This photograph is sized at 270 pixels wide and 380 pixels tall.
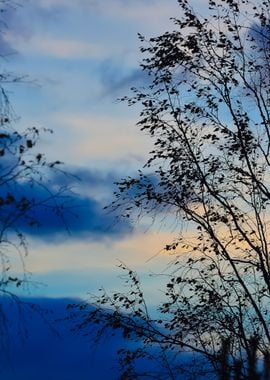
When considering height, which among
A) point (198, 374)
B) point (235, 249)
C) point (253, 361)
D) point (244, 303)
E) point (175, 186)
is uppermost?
point (175, 186)

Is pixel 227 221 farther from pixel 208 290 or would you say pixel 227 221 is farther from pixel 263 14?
pixel 263 14

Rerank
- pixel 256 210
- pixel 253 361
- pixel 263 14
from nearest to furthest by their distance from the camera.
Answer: pixel 253 361, pixel 263 14, pixel 256 210

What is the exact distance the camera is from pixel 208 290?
2052cm

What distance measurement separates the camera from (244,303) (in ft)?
68.0

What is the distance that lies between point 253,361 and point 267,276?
12174 mm

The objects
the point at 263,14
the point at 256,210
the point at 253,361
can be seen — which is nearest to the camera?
the point at 253,361

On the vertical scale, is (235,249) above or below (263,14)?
below

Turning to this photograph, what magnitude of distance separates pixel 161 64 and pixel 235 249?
627cm

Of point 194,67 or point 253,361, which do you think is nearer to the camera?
point 253,361

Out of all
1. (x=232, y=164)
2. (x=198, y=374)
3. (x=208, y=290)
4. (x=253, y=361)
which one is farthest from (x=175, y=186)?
(x=253, y=361)

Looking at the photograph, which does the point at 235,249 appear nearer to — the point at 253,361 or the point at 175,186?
the point at 175,186

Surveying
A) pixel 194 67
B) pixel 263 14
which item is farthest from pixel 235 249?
pixel 263 14

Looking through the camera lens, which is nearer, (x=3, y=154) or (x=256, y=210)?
(x=3, y=154)

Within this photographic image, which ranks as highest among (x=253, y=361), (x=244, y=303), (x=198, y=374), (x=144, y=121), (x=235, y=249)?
(x=144, y=121)
